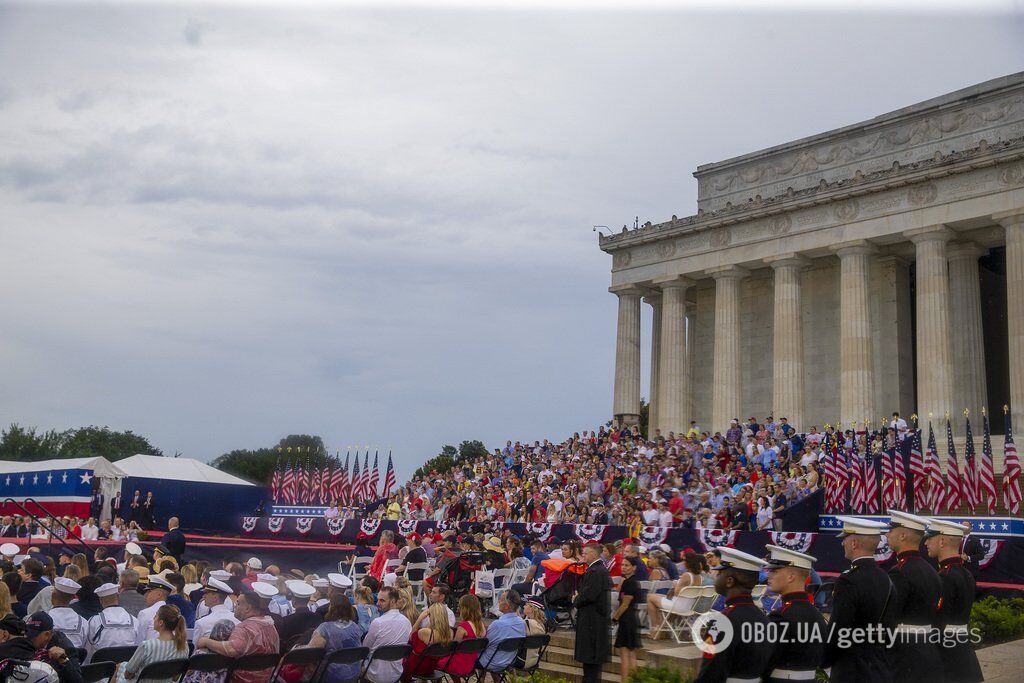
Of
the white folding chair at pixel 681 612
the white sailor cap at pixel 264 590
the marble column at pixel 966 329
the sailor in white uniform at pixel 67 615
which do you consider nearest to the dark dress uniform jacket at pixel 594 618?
the white folding chair at pixel 681 612

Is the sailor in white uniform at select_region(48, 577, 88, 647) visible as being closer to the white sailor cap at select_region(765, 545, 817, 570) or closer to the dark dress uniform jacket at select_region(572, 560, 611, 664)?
the dark dress uniform jacket at select_region(572, 560, 611, 664)

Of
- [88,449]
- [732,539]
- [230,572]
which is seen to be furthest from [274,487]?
[88,449]

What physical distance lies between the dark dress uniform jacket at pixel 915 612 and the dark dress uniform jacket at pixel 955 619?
65 centimetres

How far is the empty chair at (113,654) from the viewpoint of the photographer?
9.87 m

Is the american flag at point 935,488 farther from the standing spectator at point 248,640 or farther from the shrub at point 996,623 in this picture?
the standing spectator at point 248,640

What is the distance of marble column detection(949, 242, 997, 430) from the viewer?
36.4 meters

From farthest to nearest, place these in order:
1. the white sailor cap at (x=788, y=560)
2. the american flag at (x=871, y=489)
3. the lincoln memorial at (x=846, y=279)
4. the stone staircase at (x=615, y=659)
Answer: the lincoln memorial at (x=846, y=279)
the american flag at (x=871, y=489)
the stone staircase at (x=615, y=659)
the white sailor cap at (x=788, y=560)

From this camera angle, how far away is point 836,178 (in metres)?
42.2

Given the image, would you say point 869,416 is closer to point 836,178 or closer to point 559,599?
point 836,178

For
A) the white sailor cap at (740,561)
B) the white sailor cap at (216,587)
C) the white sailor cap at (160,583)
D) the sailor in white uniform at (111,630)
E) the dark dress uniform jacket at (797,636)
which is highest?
the white sailor cap at (740,561)

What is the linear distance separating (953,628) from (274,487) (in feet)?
135

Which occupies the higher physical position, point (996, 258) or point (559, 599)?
point (996, 258)

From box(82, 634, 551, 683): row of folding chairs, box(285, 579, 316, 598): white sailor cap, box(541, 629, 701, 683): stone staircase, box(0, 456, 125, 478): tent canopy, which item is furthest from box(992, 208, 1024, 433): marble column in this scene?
box(0, 456, 125, 478): tent canopy

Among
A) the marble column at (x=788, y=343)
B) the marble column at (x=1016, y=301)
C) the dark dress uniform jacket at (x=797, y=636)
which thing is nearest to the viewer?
the dark dress uniform jacket at (x=797, y=636)
